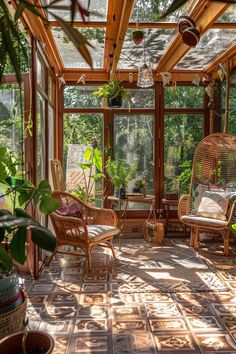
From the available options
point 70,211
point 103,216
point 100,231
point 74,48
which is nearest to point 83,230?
point 100,231

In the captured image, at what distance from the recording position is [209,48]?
4.47m

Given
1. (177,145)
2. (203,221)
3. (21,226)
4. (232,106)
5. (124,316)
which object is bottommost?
(124,316)

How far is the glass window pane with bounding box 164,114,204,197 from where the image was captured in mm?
5867

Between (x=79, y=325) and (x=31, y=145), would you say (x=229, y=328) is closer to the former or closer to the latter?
(x=79, y=325)

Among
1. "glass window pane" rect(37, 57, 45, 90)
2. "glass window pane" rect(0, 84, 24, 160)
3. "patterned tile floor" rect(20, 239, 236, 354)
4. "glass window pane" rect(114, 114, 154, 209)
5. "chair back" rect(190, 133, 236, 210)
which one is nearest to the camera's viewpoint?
"patterned tile floor" rect(20, 239, 236, 354)

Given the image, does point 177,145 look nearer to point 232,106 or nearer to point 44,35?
point 232,106

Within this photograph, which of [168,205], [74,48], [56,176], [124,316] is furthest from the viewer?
[168,205]

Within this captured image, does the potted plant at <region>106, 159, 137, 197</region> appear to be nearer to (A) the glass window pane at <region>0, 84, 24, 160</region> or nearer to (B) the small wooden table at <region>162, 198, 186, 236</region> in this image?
(B) the small wooden table at <region>162, 198, 186, 236</region>

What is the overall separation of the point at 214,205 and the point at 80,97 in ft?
8.96

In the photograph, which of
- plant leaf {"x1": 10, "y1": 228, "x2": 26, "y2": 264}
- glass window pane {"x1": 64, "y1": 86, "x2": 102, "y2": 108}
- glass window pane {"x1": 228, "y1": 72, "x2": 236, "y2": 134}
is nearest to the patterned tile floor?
plant leaf {"x1": 10, "y1": 228, "x2": 26, "y2": 264}

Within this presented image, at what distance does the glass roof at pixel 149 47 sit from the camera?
388cm

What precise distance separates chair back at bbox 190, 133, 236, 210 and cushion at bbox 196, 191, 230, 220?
5.3 inches

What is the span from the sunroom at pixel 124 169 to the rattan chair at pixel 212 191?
2 cm

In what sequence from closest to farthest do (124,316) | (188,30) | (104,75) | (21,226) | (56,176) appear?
(21,226) → (124,316) → (188,30) → (56,176) → (104,75)
